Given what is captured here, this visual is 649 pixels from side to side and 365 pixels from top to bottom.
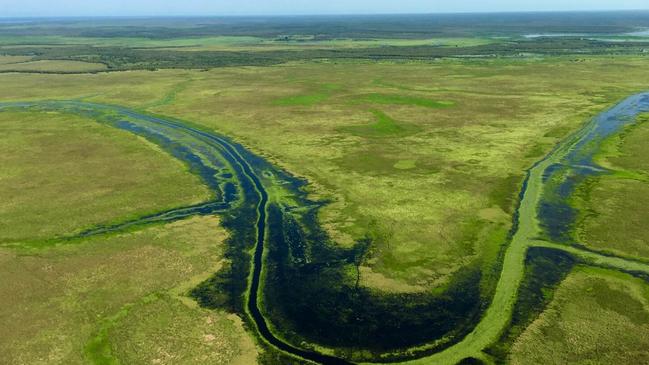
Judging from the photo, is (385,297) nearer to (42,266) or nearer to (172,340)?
(172,340)

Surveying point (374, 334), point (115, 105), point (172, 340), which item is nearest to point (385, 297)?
point (374, 334)

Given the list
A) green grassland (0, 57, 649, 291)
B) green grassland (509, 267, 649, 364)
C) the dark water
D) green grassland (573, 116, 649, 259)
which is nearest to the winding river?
the dark water

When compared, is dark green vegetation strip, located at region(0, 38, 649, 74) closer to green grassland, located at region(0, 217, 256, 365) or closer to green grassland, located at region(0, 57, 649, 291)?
green grassland, located at region(0, 57, 649, 291)

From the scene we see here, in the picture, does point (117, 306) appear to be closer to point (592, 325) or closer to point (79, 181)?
point (79, 181)

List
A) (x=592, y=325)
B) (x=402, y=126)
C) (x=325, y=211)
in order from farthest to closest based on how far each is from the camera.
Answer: (x=402, y=126) < (x=325, y=211) < (x=592, y=325)

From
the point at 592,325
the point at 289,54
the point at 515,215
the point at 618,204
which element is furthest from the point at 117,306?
the point at 289,54

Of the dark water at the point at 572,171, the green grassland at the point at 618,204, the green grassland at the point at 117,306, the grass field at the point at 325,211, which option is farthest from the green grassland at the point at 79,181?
the green grassland at the point at 618,204

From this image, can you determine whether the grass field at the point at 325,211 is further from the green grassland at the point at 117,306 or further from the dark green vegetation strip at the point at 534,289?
the dark green vegetation strip at the point at 534,289
